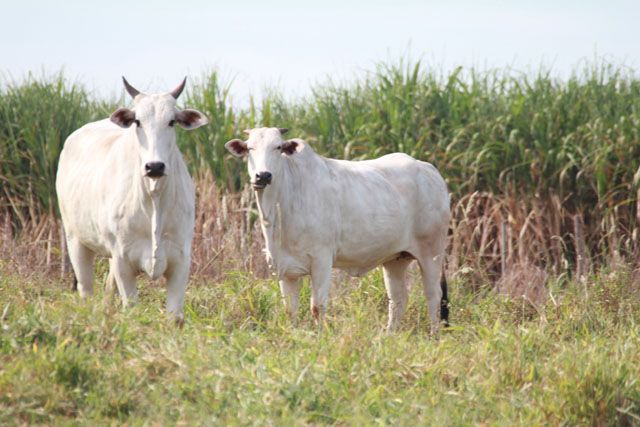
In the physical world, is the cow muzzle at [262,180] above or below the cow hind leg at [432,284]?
above

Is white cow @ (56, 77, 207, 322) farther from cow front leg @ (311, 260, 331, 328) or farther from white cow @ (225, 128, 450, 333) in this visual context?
cow front leg @ (311, 260, 331, 328)

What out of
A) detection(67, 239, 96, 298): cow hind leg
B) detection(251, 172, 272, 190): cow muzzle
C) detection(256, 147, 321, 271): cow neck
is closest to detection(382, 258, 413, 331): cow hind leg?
detection(256, 147, 321, 271): cow neck

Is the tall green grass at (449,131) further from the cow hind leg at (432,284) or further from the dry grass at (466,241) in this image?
the cow hind leg at (432,284)

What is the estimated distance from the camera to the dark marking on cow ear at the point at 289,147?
7494 mm

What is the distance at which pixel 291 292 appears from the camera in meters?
7.52

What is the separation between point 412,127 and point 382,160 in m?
2.69

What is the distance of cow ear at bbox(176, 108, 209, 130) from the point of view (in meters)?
6.59

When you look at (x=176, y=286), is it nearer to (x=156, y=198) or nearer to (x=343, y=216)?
(x=156, y=198)

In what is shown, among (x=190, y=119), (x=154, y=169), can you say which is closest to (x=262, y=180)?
(x=190, y=119)

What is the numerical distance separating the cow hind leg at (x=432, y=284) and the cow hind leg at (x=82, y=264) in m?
2.59

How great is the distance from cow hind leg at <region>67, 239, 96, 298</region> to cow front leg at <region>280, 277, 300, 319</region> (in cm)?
140

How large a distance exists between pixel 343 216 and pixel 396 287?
0.88 metres

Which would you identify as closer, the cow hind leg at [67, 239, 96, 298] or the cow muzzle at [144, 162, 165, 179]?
the cow muzzle at [144, 162, 165, 179]

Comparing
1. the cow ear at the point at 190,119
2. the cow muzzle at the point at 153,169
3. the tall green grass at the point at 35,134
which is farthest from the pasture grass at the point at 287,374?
the tall green grass at the point at 35,134
